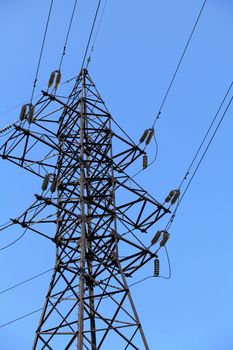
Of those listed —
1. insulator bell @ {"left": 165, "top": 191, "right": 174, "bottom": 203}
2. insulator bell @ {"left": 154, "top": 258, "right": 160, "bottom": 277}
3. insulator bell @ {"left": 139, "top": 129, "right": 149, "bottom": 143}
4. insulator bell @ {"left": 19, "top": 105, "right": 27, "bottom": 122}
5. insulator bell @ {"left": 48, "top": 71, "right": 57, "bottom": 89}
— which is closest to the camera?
insulator bell @ {"left": 154, "top": 258, "right": 160, "bottom": 277}

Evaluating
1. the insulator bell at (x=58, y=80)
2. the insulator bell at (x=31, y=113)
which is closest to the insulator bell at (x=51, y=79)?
the insulator bell at (x=58, y=80)

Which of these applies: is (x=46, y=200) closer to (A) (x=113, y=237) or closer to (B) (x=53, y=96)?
(A) (x=113, y=237)

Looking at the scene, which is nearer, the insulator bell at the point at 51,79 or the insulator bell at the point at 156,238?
the insulator bell at the point at 156,238

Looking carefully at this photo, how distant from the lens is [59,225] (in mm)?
13953

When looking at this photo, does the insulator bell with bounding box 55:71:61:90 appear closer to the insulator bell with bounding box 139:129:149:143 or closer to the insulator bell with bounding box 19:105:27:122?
the insulator bell with bounding box 19:105:27:122

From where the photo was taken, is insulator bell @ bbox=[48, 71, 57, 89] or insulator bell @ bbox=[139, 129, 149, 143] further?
insulator bell @ bbox=[139, 129, 149, 143]

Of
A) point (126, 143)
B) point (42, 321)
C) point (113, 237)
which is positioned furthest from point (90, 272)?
point (126, 143)

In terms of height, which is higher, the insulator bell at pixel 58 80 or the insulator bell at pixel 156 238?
the insulator bell at pixel 58 80

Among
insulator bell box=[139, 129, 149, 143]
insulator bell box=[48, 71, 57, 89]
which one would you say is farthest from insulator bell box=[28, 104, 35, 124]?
insulator bell box=[139, 129, 149, 143]

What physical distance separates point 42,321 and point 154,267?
358 centimetres

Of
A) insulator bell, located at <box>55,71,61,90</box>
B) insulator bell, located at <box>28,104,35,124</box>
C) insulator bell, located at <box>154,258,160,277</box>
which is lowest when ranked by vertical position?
insulator bell, located at <box>154,258,160,277</box>

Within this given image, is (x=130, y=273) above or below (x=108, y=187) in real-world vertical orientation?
below

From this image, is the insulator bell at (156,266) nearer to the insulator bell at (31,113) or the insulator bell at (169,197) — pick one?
the insulator bell at (169,197)

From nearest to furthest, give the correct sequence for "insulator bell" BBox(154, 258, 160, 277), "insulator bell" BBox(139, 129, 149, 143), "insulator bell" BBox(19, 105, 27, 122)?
"insulator bell" BBox(154, 258, 160, 277)
"insulator bell" BBox(19, 105, 27, 122)
"insulator bell" BBox(139, 129, 149, 143)
